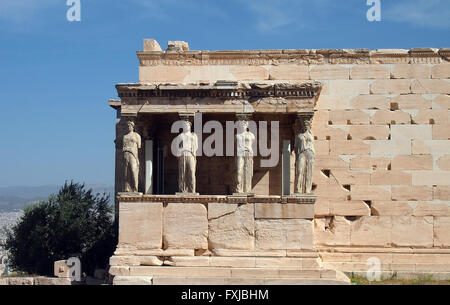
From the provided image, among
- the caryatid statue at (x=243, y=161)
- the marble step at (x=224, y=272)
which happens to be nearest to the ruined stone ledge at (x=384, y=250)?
the marble step at (x=224, y=272)

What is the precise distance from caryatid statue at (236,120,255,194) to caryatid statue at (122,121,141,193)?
6.88 feet

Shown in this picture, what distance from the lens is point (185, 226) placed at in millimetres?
12531

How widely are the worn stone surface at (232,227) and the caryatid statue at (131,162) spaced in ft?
5.72

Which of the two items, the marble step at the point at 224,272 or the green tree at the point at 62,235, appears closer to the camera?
the marble step at the point at 224,272

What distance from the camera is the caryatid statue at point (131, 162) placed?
12.7 m

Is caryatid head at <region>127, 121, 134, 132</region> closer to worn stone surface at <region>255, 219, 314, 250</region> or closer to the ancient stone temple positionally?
the ancient stone temple

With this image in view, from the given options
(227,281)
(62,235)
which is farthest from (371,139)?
(62,235)

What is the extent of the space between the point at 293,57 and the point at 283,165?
259 cm

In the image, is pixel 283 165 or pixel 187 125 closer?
pixel 187 125

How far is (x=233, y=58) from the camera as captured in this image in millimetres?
14336

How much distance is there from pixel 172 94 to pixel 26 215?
249 inches

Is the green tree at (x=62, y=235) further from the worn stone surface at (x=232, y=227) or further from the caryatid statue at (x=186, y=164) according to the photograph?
the worn stone surface at (x=232, y=227)

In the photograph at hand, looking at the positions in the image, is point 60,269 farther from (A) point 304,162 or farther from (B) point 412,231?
(B) point 412,231

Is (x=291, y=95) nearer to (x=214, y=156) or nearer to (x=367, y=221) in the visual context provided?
(x=214, y=156)
